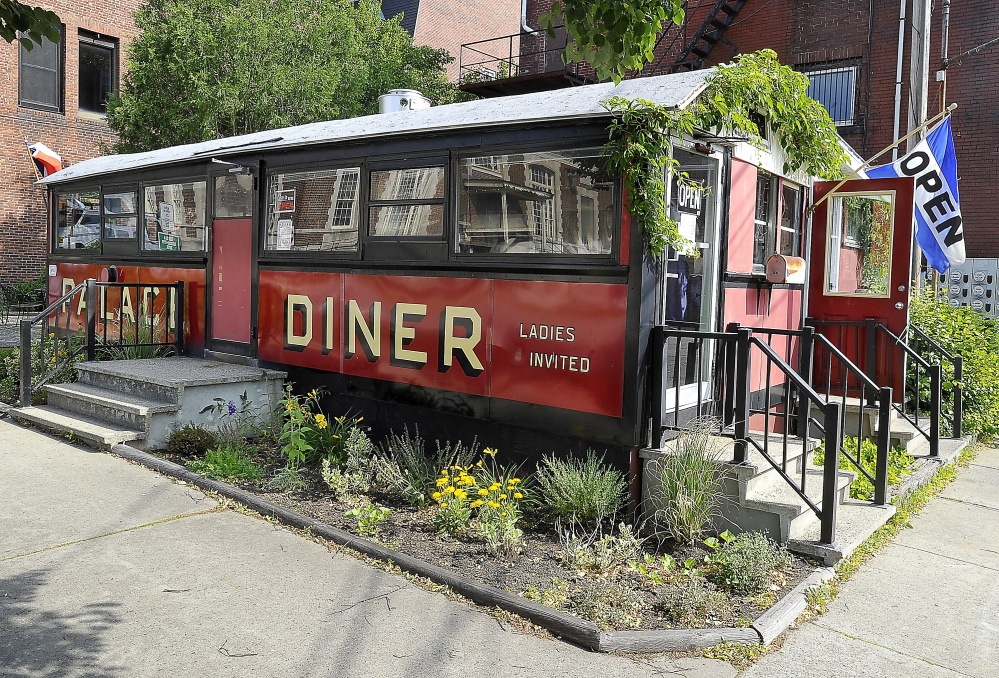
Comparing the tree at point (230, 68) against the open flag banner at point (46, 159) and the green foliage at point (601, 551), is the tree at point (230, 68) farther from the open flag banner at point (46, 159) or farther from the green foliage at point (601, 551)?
the green foliage at point (601, 551)

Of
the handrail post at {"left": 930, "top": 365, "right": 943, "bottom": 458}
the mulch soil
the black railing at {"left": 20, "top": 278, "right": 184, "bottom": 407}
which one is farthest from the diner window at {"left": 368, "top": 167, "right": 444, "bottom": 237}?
the handrail post at {"left": 930, "top": 365, "right": 943, "bottom": 458}

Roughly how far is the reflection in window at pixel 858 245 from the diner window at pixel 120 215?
826cm

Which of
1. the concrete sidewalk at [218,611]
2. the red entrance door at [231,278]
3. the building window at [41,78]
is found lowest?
the concrete sidewalk at [218,611]

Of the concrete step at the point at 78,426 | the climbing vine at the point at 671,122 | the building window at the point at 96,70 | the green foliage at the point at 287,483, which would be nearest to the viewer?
the climbing vine at the point at 671,122

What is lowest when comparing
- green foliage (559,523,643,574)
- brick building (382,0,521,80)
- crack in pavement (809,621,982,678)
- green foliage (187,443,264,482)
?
crack in pavement (809,621,982,678)

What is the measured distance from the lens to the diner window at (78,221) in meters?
11.0

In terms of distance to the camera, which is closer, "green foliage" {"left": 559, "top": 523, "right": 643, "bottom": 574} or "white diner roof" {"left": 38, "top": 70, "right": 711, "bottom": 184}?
"green foliage" {"left": 559, "top": 523, "right": 643, "bottom": 574}

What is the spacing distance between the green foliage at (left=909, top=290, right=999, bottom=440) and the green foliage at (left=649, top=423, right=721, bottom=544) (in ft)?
16.0

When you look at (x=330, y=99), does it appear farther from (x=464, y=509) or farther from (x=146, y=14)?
(x=464, y=509)

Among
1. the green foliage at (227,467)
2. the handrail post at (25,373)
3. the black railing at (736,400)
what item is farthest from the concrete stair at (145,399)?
the black railing at (736,400)

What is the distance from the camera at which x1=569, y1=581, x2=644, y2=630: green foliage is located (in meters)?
4.17

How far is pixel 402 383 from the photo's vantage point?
709cm

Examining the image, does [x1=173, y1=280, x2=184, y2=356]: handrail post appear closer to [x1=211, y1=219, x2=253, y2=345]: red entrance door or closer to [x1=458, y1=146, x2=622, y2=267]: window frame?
[x1=211, y1=219, x2=253, y2=345]: red entrance door

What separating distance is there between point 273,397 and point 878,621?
229 inches
